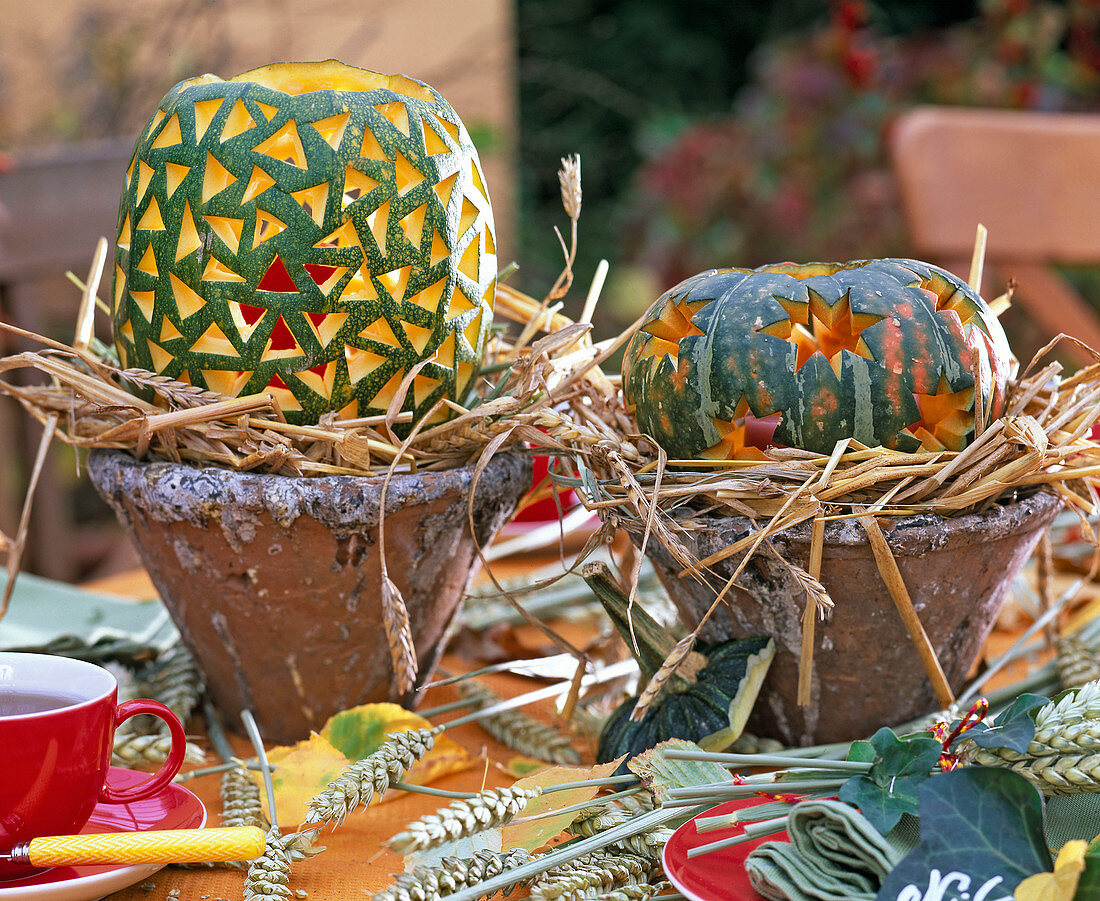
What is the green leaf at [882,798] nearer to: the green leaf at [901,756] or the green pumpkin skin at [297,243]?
the green leaf at [901,756]

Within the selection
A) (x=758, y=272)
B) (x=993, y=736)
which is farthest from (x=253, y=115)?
(x=993, y=736)

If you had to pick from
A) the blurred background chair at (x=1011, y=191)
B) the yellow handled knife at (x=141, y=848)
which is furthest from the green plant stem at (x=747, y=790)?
the blurred background chair at (x=1011, y=191)

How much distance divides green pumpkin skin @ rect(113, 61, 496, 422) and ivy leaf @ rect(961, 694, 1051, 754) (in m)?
0.45

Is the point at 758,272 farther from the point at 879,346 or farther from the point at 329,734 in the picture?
the point at 329,734

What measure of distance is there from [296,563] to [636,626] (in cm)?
25

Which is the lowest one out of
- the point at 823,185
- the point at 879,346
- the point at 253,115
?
the point at 823,185

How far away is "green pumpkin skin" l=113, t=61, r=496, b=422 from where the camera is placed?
29.6 inches

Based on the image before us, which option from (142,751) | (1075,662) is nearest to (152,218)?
(142,751)

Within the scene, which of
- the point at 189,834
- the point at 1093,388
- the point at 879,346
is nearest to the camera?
the point at 189,834

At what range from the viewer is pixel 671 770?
0.64 meters

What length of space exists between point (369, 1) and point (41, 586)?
302cm

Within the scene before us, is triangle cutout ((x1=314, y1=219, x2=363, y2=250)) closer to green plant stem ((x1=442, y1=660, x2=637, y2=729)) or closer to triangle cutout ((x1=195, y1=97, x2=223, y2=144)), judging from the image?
triangle cutout ((x1=195, y1=97, x2=223, y2=144))

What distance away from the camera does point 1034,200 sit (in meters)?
2.17

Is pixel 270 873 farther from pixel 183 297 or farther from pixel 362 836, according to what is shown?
pixel 183 297
